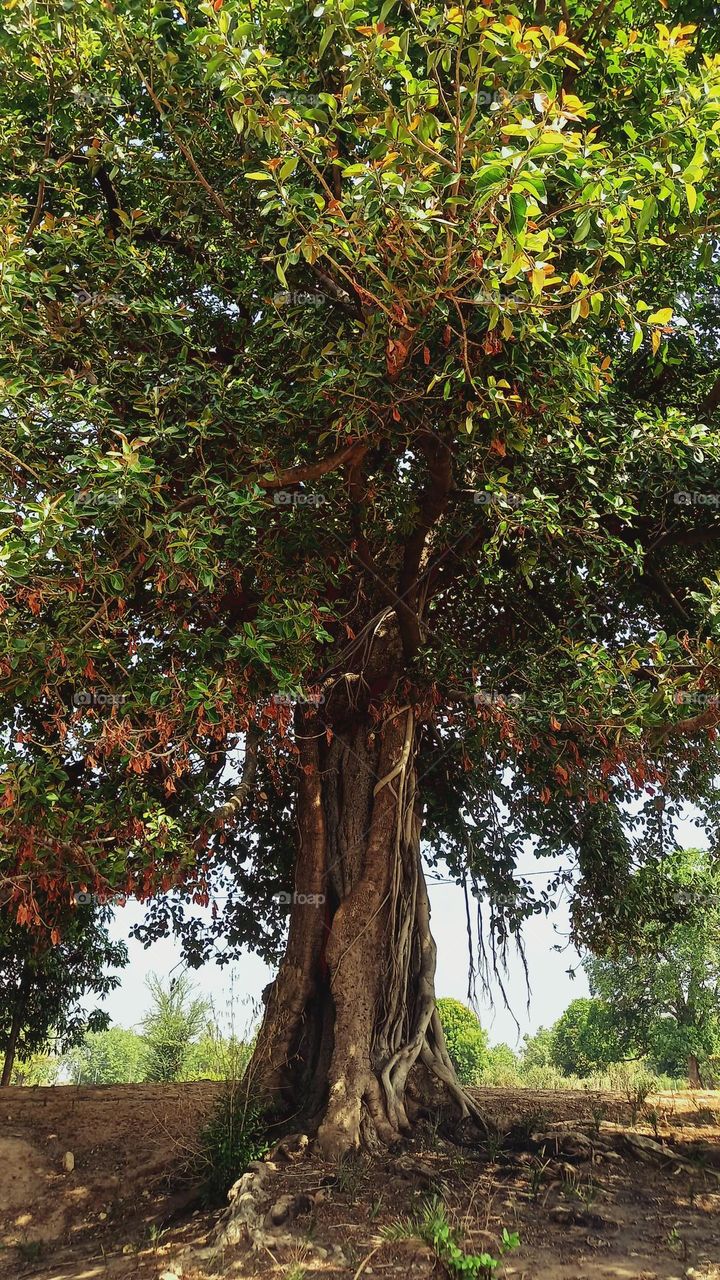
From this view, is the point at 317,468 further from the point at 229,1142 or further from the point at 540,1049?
the point at 540,1049

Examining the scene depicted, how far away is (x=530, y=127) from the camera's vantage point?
9.41 feet

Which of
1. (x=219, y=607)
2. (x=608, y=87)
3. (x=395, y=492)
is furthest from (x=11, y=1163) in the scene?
(x=608, y=87)

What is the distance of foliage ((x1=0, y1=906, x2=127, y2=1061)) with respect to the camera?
11031 mm

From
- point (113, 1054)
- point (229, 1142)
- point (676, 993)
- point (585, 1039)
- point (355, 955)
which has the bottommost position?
point (113, 1054)

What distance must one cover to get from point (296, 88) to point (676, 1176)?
7.02m

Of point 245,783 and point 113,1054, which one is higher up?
point 245,783

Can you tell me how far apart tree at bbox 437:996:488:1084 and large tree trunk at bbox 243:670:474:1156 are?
33583 mm

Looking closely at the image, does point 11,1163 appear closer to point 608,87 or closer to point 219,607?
point 219,607

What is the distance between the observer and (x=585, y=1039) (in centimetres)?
3659

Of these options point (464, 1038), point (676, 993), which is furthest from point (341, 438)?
point (464, 1038)

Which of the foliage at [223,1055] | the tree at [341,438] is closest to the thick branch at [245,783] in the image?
the tree at [341,438]

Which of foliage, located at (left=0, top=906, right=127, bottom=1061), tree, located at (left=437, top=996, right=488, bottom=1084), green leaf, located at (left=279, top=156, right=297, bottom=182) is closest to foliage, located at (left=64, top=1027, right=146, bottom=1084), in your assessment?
tree, located at (left=437, top=996, right=488, bottom=1084)

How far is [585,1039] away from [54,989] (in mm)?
31054

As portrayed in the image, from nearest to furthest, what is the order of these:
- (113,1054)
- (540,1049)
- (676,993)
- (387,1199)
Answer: (387,1199)
(676,993)
(540,1049)
(113,1054)
